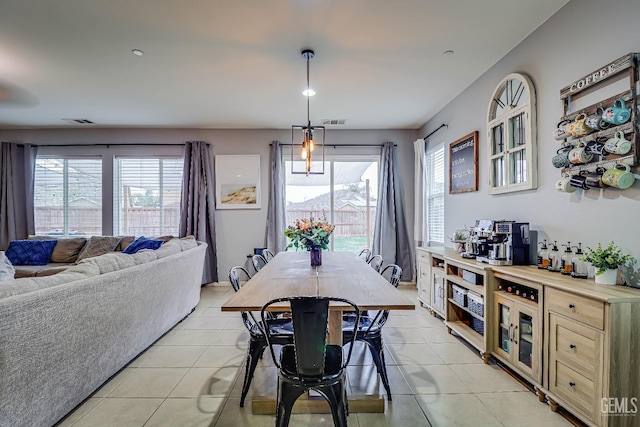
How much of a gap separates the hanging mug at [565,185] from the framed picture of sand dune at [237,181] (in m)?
4.32

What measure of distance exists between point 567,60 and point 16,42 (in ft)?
14.9

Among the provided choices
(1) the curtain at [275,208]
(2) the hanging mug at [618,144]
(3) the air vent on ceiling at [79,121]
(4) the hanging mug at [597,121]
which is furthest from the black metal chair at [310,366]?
(3) the air vent on ceiling at [79,121]

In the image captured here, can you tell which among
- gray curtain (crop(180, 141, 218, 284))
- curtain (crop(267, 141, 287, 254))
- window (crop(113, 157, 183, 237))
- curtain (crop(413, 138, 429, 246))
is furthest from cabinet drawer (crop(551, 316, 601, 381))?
window (crop(113, 157, 183, 237))

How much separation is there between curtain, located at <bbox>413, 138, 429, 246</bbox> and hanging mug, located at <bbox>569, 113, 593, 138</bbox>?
296cm

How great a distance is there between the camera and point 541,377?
2.10 metres

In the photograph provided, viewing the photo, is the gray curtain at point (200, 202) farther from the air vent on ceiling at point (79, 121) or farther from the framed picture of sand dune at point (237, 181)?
the air vent on ceiling at point (79, 121)

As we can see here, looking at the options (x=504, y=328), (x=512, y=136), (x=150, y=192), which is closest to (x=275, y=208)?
(x=150, y=192)

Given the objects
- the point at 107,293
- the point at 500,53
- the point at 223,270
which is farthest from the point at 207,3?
the point at 223,270

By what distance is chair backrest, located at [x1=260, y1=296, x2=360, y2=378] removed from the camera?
4.92ft

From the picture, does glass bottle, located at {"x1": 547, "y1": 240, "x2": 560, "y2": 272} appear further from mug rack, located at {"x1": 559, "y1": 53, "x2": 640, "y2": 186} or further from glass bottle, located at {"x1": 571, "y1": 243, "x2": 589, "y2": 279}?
mug rack, located at {"x1": 559, "y1": 53, "x2": 640, "y2": 186}

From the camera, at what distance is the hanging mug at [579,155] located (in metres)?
2.12

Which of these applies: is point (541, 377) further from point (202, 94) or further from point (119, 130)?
point (119, 130)

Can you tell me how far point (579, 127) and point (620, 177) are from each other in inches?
18.8

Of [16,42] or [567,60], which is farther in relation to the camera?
[16,42]
